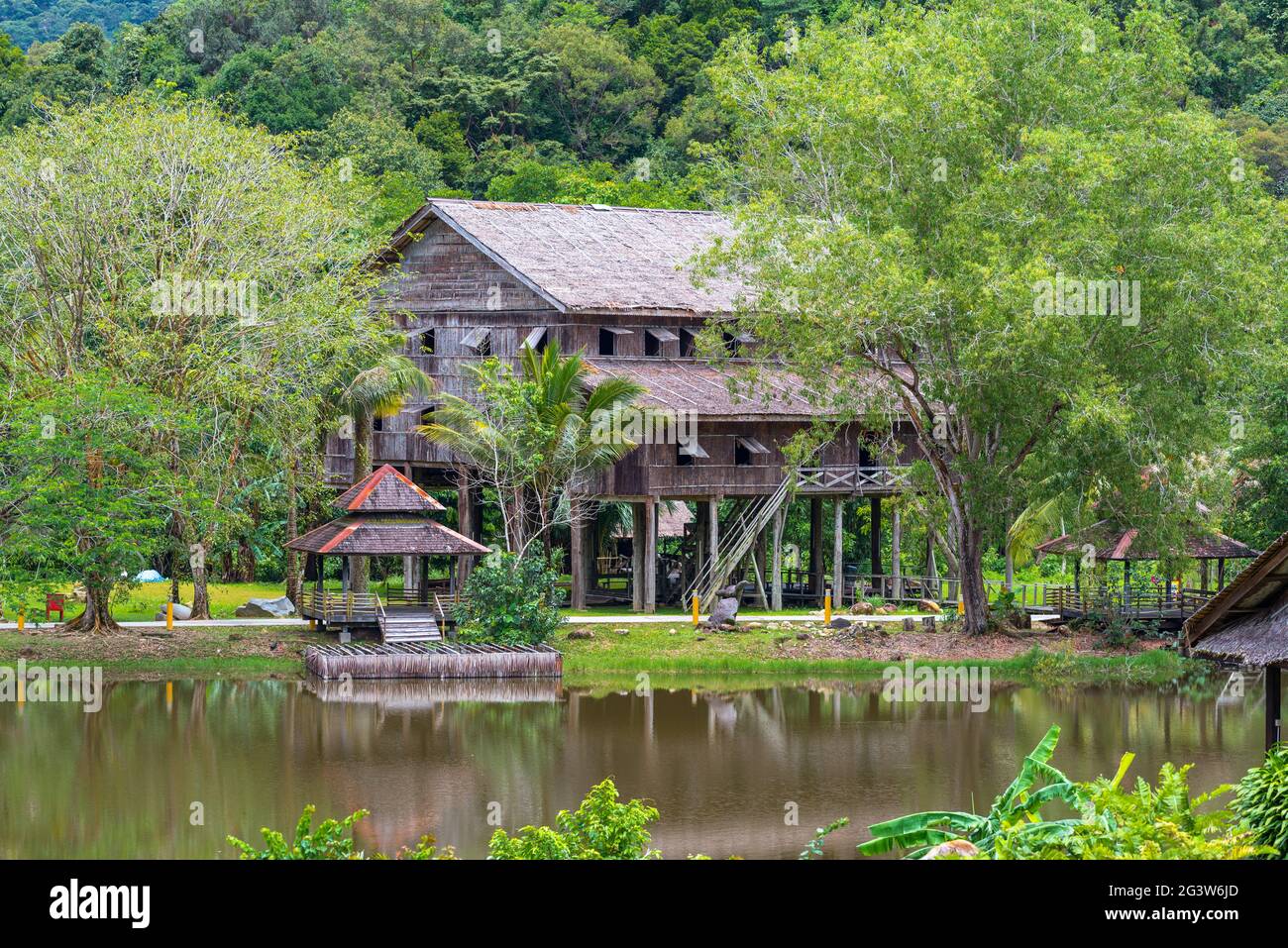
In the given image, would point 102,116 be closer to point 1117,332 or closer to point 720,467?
point 720,467

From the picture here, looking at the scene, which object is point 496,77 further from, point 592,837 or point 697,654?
point 592,837

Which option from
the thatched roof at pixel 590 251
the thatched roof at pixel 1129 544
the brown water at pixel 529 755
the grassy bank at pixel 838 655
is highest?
the thatched roof at pixel 590 251

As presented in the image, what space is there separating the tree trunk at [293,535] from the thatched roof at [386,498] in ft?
6.35

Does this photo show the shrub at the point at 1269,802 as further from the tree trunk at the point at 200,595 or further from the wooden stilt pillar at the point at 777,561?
the wooden stilt pillar at the point at 777,561

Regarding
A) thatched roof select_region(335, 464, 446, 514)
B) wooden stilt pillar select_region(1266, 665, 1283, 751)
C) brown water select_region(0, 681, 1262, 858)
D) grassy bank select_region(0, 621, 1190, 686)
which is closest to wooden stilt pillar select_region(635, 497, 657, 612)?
grassy bank select_region(0, 621, 1190, 686)

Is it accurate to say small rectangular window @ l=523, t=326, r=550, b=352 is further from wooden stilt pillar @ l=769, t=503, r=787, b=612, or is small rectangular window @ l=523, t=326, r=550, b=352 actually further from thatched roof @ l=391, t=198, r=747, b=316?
wooden stilt pillar @ l=769, t=503, r=787, b=612

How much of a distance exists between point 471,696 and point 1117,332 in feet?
49.6

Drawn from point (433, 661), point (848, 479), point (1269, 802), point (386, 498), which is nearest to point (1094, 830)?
point (1269, 802)

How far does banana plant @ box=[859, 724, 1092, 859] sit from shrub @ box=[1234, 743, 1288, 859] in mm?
1213

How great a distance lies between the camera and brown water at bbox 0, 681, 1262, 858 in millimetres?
21359

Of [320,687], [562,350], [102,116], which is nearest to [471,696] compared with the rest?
[320,687]

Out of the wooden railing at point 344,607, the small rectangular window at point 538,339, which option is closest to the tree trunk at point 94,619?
the wooden railing at point 344,607

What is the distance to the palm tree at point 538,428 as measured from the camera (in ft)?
123

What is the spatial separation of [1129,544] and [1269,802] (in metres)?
25.3
